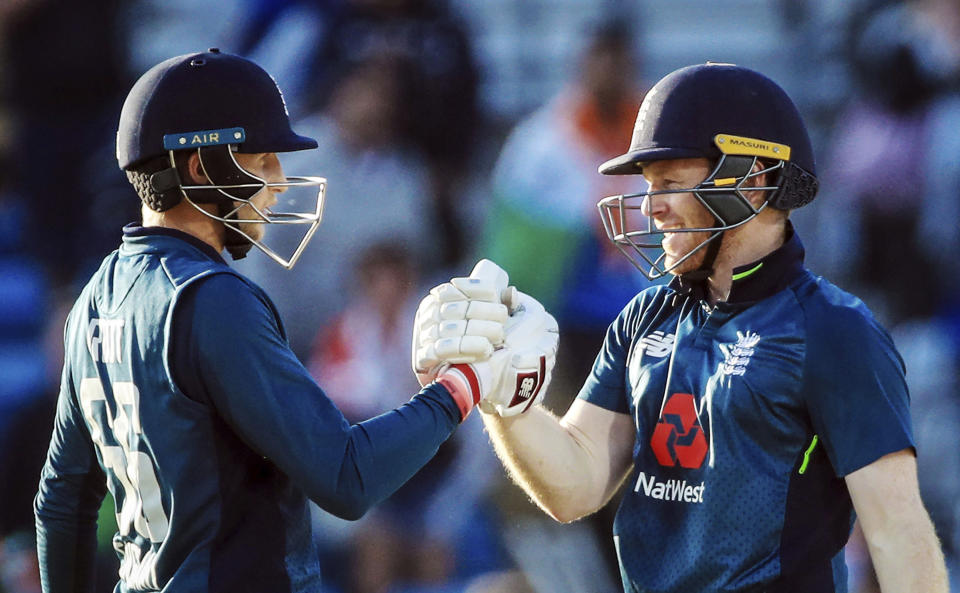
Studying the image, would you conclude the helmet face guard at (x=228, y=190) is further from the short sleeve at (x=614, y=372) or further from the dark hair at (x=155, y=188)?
the short sleeve at (x=614, y=372)

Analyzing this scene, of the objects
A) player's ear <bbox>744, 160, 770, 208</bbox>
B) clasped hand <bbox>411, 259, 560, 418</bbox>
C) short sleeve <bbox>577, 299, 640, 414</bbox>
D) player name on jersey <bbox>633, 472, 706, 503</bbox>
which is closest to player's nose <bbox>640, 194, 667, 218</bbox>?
player's ear <bbox>744, 160, 770, 208</bbox>

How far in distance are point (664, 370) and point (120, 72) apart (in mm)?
4068

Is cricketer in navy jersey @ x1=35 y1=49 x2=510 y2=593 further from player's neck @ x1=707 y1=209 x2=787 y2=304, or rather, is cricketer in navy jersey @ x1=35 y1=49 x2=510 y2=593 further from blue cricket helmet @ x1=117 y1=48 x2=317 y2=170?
player's neck @ x1=707 y1=209 x2=787 y2=304

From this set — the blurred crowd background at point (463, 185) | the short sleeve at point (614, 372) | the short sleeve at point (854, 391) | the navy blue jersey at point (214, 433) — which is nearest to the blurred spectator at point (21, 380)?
the blurred crowd background at point (463, 185)

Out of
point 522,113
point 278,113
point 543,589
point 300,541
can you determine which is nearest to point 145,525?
point 300,541

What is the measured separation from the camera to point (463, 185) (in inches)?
245

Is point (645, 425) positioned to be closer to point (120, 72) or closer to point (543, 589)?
point (543, 589)

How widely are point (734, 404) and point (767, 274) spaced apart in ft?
1.10

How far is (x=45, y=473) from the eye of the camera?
3213mm

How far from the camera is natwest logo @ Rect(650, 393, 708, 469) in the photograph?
299cm

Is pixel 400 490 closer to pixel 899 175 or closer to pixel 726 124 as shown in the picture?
pixel 899 175

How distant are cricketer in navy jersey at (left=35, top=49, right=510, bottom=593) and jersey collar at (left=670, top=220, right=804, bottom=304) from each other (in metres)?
0.58

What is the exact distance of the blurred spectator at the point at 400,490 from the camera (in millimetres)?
5852

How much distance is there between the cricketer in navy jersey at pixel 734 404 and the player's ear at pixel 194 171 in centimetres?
97
